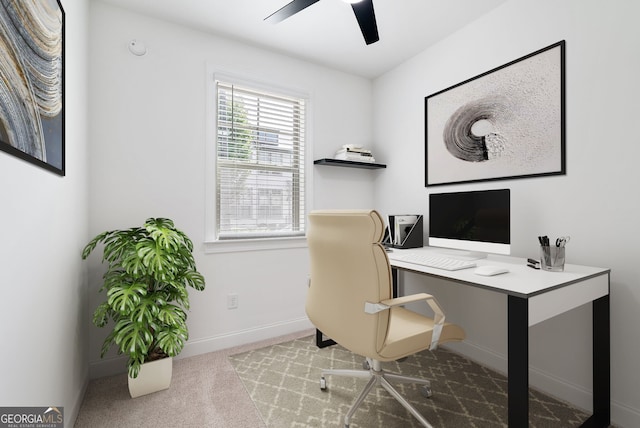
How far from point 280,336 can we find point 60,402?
1576 mm

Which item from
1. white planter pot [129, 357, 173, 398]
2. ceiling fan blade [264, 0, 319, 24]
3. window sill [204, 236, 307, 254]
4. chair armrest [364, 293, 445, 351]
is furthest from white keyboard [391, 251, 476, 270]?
white planter pot [129, 357, 173, 398]

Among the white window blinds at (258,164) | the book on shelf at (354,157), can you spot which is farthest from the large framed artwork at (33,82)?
the book on shelf at (354,157)

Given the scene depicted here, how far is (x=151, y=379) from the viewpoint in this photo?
5.89 feet

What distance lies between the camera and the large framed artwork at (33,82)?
90cm

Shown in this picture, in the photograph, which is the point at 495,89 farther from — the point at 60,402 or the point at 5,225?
the point at 60,402

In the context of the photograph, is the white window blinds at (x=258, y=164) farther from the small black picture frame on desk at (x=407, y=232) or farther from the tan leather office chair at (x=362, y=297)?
the tan leather office chair at (x=362, y=297)

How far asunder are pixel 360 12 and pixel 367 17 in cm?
6

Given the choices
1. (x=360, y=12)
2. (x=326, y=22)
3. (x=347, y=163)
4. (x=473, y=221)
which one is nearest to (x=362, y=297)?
(x=473, y=221)

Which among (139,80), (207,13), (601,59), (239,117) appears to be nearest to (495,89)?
(601,59)

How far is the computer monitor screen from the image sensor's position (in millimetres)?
1807

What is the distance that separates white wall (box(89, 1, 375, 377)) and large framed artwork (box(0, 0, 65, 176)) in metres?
0.68

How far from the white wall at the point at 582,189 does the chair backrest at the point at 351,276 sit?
1.31 m

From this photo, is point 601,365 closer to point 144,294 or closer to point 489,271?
point 489,271

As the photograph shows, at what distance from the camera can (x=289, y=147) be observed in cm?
280
